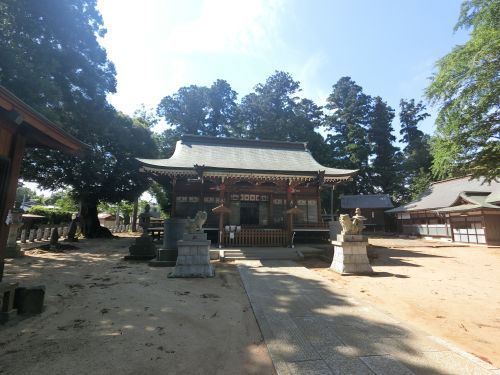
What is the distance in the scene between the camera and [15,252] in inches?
416

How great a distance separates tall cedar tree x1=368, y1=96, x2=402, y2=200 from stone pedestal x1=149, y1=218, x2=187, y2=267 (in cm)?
3661

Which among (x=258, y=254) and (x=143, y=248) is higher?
(x=143, y=248)

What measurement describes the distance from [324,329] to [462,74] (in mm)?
8285

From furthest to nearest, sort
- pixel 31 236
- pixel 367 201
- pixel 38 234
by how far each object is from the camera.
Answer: pixel 367 201
pixel 38 234
pixel 31 236

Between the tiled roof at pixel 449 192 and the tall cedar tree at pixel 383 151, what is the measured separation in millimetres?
10322

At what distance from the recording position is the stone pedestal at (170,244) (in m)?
9.92

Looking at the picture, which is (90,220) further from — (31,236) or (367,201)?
(367,201)

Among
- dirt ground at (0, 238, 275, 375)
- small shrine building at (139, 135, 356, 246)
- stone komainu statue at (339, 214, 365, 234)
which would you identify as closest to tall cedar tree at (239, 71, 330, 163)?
small shrine building at (139, 135, 356, 246)

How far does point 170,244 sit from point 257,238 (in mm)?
4616

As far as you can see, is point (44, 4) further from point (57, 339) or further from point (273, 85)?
point (273, 85)

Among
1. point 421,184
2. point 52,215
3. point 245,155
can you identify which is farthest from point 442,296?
point 421,184

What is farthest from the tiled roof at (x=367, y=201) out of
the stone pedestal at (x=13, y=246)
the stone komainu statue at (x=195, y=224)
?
the stone pedestal at (x=13, y=246)

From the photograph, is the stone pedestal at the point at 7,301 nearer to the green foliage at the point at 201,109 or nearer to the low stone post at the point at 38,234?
the low stone post at the point at 38,234

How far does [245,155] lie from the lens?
2019 centimetres
